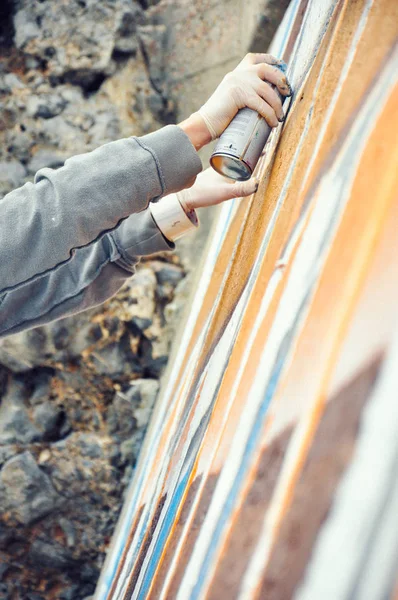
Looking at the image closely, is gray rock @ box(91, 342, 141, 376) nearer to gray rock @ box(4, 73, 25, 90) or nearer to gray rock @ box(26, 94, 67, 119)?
gray rock @ box(26, 94, 67, 119)

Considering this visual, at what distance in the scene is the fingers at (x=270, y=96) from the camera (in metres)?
0.95

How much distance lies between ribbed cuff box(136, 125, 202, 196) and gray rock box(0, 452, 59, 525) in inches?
64.1

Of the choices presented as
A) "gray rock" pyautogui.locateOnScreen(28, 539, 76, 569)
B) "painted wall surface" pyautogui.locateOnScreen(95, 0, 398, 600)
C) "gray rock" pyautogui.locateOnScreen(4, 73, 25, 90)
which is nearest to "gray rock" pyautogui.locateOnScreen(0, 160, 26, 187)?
"gray rock" pyautogui.locateOnScreen(4, 73, 25, 90)

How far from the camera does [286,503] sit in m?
0.41

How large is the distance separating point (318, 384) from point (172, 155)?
0.64 metres

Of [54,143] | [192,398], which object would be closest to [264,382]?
[192,398]

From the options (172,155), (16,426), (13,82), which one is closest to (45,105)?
(13,82)

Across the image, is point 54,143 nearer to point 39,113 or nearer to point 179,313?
point 39,113

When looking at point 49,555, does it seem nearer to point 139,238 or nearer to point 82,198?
point 139,238

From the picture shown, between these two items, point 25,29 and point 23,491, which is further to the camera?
point 25,29

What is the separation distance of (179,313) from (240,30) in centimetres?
125

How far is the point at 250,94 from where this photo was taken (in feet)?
3.08

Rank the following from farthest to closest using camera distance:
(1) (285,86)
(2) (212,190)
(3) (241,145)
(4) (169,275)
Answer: (4) (169,275)
(2) (212,190)
(1) (285,86)
(3) (241,145)

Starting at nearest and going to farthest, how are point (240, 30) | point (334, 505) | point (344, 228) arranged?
point (334, 505), point (344, 228), point (240, 30)
